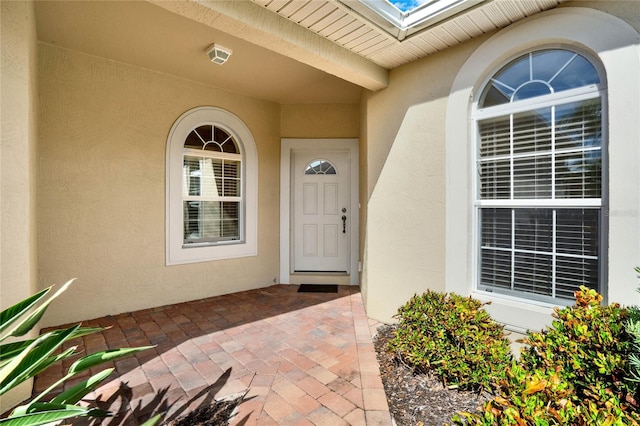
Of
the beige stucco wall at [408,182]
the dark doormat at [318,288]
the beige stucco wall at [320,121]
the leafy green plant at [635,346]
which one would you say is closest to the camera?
the leafy green plant at [635,346]

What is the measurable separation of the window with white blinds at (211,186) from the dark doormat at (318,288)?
1264mm

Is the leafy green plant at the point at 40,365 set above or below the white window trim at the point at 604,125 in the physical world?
below

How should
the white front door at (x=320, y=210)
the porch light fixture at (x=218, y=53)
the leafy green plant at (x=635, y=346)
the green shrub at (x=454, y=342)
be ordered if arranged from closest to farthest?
the leafy green plant at (x=635, y=346), the green shrub at (x=454, y=342), the porch light fixture at (x=218, y=53), the white front door at (x=320, y=210)

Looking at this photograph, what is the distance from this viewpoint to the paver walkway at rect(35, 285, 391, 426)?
1933 millimetres

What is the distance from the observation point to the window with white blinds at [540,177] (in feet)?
7.00

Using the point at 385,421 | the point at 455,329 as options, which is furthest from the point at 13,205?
the point at 455,329

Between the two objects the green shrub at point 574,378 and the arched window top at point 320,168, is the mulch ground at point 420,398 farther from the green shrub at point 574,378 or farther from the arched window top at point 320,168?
the arched window top at point 320,168

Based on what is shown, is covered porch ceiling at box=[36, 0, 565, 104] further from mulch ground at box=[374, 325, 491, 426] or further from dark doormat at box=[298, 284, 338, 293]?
dark doormat at box=[298, 284, 338, 293]

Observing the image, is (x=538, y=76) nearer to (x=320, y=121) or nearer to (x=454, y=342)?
(x=454, y=342)

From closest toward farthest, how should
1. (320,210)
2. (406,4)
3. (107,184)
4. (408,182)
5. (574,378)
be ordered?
(574,378)
(406,4)
(408,182)
(107,184)
(320,210)

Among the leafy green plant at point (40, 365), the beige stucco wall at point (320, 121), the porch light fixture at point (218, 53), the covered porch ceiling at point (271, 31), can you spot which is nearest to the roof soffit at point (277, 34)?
the covered porch ceiling at point (271, 31)

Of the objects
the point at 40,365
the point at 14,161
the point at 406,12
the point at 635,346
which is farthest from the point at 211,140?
the point at 635,346

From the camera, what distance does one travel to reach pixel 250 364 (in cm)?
247

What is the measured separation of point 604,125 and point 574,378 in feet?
5.26
